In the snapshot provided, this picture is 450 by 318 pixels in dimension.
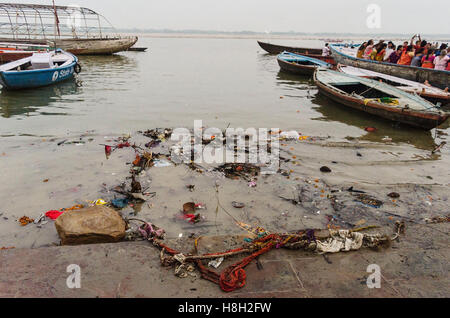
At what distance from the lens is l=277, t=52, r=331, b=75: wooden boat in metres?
18.8

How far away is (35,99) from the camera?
1250 centimetres

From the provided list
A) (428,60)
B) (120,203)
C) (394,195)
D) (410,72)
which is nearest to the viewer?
(120,203)

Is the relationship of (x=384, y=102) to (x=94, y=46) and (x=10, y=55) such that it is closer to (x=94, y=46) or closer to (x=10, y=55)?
(x=10, y=55)

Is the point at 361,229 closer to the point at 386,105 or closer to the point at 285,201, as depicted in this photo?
the point at 285,201

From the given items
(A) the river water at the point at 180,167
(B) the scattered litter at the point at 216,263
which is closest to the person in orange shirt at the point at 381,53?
(A) the river water at the point at 180,167

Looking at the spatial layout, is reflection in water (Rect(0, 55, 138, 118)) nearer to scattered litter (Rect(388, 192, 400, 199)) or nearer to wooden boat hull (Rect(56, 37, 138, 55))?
scattered litter (Rect(388, 192, 400, 199))

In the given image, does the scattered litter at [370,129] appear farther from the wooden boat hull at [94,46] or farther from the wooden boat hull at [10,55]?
the wooden boat hull at [94,46]

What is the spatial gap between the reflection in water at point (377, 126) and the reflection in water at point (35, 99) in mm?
10733

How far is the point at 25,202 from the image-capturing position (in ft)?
16.1

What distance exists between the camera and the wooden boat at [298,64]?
739 inches

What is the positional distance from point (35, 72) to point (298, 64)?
15.7 metres

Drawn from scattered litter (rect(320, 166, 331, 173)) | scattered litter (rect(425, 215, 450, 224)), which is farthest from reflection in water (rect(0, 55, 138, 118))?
scattered litter (rect(425, 215, 450, 224))

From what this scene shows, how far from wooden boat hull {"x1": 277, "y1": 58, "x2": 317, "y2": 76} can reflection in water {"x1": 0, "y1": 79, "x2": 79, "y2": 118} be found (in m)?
13.8

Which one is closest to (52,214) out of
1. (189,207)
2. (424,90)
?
(189,207)
